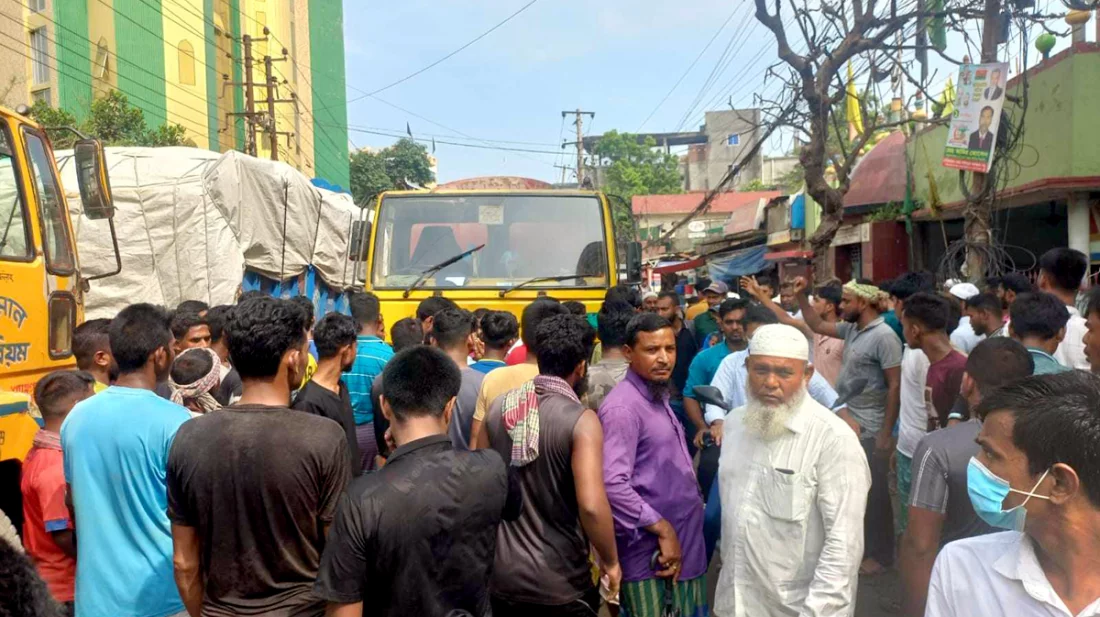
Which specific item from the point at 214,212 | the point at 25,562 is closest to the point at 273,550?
the point at 25,562

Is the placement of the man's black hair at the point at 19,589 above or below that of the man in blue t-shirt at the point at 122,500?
above

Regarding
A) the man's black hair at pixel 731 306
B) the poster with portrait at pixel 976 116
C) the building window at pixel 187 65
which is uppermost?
the building window at pixel 187 65

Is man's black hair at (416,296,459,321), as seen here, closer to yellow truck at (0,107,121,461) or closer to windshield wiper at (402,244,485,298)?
windshield wiper at (402,244,485,298)

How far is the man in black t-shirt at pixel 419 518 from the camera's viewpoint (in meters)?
2.37

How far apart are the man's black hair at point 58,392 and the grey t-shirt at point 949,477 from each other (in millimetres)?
3090

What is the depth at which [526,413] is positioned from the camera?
10.5ft

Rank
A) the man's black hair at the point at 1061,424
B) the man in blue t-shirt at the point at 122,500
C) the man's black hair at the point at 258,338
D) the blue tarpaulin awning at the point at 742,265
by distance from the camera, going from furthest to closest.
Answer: the blue tarpaulin awning at the point at 742,265 < the man in blue t-shirt at the point at 122,500 < the man's black hair at the point at 258,338 < the man's black hair at the point at 1061,424

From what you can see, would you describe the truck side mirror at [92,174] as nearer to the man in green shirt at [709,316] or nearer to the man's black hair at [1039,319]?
the man's black hair at [1039,319]

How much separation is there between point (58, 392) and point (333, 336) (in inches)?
42.8

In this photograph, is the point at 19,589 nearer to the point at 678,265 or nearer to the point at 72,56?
the point at 72,56

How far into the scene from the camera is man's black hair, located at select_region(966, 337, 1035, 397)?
3021 mm

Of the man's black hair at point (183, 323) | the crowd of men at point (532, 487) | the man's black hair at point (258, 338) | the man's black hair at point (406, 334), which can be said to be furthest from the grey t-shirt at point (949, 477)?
the man's black hair at point (183, 323)

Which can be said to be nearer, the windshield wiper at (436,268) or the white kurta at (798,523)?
the white kurta at (798,523)

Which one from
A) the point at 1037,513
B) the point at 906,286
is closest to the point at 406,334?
the point at 906,286
